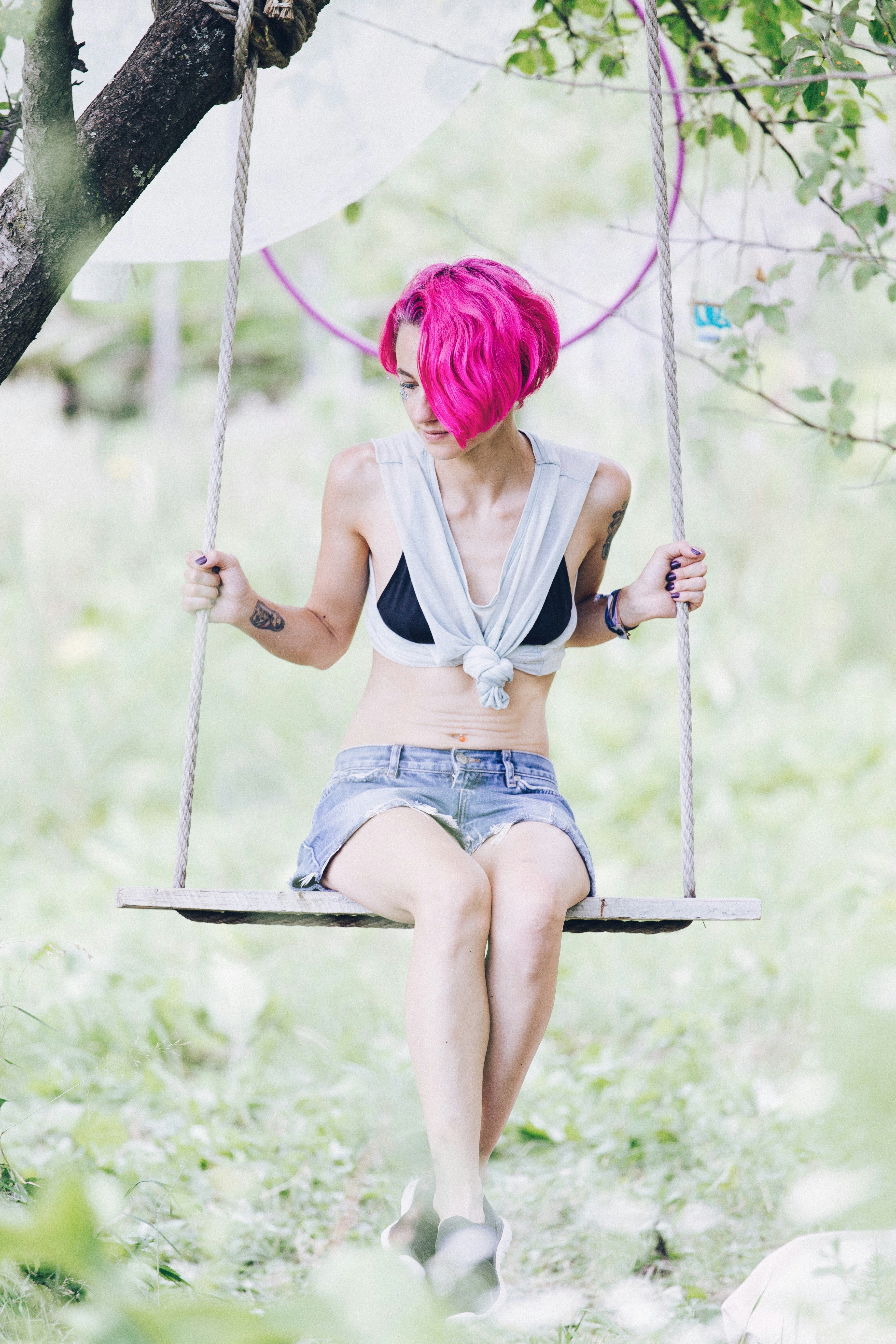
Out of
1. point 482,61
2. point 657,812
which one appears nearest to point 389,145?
point 482,61

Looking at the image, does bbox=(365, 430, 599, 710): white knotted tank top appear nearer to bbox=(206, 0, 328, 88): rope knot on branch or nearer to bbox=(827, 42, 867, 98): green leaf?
bbox=(206, 0, 328, 88): rope knot on branch

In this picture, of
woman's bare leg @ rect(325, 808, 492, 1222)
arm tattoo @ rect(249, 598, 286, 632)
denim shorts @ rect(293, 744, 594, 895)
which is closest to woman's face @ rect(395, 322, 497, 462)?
arm tattoo @ rect(249, 598, 286, 632)

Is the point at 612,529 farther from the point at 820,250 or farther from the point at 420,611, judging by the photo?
the point at 820,250

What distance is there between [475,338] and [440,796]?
71 cm

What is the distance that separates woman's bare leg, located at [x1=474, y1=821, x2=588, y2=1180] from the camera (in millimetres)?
1715

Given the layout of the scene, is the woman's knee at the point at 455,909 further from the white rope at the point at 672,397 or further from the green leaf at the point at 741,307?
the green leaf at the point at 741,307

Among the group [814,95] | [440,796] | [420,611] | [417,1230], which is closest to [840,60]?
[814,95]

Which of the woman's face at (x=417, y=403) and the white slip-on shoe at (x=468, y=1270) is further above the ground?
the woman's face at (x=417, y=403)

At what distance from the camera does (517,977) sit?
1.72 m

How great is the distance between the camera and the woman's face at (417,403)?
192cm

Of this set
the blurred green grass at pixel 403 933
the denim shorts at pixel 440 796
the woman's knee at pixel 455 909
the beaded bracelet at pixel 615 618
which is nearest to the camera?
the woman's knee at pixel 455 909

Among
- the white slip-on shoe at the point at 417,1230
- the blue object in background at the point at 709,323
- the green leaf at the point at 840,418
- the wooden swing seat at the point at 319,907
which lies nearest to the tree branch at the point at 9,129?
the wooden swing seat at the point at 319,907

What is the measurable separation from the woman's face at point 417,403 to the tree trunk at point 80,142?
1.42ft

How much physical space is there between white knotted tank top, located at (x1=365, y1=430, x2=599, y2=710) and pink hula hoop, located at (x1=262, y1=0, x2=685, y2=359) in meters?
0.37
